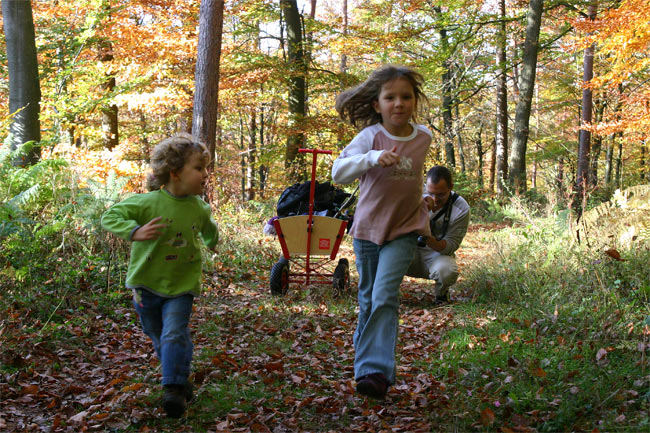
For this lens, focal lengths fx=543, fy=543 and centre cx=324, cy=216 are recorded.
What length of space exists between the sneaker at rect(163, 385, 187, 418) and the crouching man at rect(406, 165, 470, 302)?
353 cm

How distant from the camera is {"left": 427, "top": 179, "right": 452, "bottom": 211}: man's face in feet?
20.2

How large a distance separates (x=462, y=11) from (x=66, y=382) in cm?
1867

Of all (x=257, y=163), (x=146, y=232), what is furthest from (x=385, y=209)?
(x=257, y=163)

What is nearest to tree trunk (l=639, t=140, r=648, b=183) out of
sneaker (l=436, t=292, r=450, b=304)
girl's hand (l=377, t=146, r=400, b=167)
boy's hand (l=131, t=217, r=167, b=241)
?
sneaker (l=436, t=292, r=450, b=304)

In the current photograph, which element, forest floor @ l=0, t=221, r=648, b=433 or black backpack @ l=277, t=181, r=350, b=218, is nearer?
forest floor @ l=0, t=221, r=648, b=433

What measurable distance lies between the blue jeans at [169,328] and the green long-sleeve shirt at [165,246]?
2.8 inches

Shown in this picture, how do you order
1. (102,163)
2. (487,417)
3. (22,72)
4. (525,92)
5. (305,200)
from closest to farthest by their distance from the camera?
(487,417)
(305,200)
(22,72)
(102,163)
(525,92)

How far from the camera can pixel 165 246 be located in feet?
11.1

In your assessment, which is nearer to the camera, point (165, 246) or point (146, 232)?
point (146, 232)

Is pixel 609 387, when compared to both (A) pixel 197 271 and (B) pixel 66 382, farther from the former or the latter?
(B) pixel 66 382

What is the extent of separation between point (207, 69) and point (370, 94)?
19.7ft

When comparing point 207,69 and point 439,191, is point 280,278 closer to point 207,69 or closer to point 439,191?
point 439,191

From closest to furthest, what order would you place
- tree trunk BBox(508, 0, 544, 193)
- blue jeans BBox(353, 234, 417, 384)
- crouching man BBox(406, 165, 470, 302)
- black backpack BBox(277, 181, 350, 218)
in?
blue jeans BBox(353, 234, 417, 384), crouching man BBox(406, 165, 470, 302), black backpack BBox(277, 181, 350, 218), tree trunk BBox(508, 0, 544, 193)

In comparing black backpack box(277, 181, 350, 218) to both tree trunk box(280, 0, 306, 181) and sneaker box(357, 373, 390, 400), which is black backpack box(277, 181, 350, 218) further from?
tree trunk box(280, 0, 306, 181)
